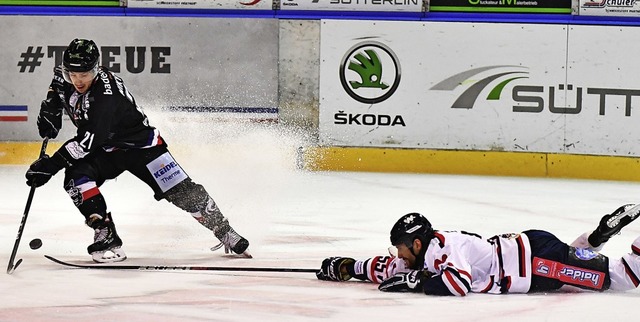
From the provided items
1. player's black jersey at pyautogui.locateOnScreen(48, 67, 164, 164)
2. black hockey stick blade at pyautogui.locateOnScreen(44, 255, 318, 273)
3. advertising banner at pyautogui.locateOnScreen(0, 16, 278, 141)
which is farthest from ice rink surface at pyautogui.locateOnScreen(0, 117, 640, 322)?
player's black jersey at pyautogui.locateOnScreen(48, 67, 164, 164)

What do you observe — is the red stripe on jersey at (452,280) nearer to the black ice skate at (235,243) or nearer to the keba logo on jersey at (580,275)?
the keba logo on jersey at (580,275)

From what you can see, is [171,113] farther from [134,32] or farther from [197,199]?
[197,199]

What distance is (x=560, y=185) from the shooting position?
977 cm

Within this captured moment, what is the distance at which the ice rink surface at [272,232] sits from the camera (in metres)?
4.72

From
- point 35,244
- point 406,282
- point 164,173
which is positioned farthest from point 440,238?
point 35,244

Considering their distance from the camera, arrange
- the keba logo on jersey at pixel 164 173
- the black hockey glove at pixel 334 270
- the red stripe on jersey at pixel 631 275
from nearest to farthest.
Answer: the red stripe on jersey at pixel 631 275
the black hockey glove at pixel 334 270
the keba logo on jersey at pixel 164 173

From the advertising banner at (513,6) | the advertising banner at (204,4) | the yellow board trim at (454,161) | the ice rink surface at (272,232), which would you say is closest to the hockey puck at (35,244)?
the ice rink surface at (272,232)

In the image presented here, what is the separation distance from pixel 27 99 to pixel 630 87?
560 centimetres

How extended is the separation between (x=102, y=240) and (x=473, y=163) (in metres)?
5.36

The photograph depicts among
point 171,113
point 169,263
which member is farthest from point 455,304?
point 171,113

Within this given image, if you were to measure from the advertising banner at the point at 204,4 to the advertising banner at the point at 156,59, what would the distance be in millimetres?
147

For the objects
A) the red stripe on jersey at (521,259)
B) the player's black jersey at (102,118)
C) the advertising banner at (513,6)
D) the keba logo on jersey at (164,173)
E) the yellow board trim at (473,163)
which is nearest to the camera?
the red stripe on jersey at (521,259)

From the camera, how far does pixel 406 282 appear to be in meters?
4.96

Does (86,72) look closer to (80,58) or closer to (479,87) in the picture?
(80,58)
